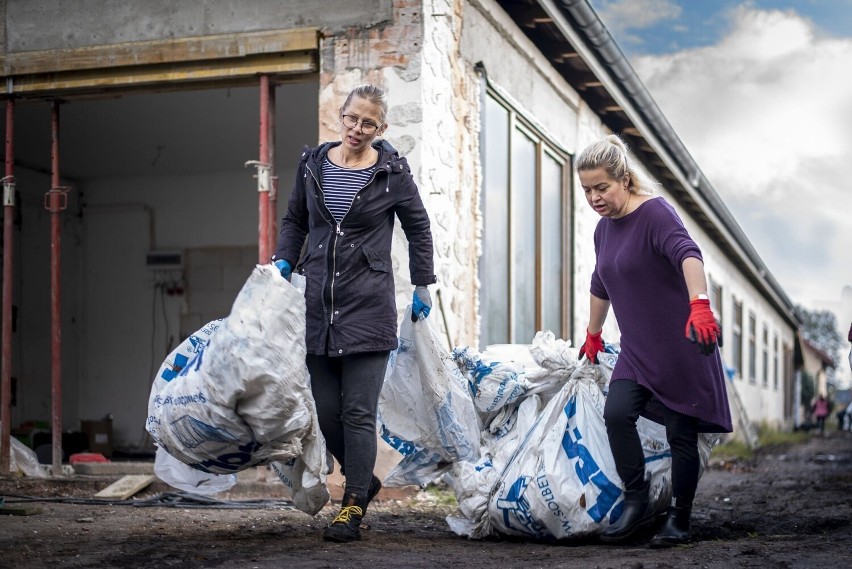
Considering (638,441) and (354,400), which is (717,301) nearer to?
(638,441)

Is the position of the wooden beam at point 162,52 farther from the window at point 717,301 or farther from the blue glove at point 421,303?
the window at point 717,301

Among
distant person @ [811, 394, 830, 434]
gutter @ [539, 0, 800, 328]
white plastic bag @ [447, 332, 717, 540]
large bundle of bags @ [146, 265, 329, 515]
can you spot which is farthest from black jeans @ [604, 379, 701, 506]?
distant person @ [811, 394, 830, 434]

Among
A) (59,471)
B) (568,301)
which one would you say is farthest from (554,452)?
(568,301)

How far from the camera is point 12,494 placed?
20.1 ft

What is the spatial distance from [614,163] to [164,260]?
817 cm

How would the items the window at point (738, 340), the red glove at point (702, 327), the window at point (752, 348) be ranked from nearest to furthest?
1. the red glove at point (702, 327)
2. the window at point (738, 340)
3. the window at point (752, 348)

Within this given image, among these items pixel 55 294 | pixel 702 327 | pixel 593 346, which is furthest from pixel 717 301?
pixel 702 327

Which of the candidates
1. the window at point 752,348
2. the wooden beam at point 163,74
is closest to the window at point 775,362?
the window at point 752,348

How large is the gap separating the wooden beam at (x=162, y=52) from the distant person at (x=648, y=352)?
2.62 meters

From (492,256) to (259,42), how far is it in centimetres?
230

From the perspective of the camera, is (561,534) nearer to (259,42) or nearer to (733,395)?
(259,42)

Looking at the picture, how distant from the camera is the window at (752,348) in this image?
2278cm

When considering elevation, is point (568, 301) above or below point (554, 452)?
above

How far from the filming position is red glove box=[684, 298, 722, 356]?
147 inches
